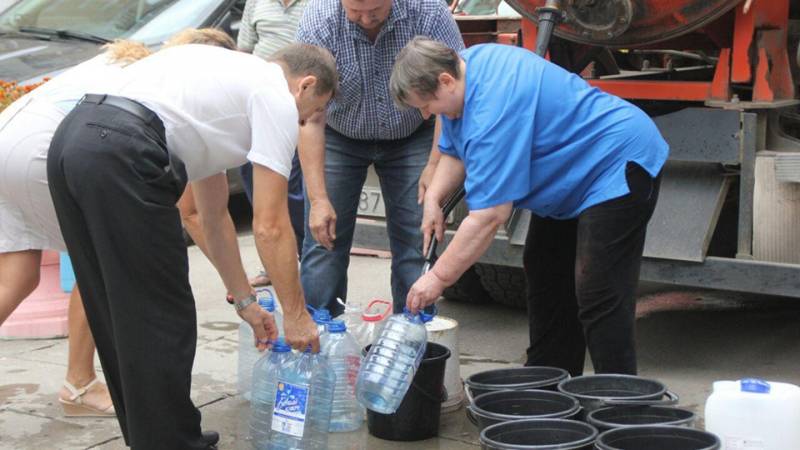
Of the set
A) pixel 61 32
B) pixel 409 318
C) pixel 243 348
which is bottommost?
pixel 243 348

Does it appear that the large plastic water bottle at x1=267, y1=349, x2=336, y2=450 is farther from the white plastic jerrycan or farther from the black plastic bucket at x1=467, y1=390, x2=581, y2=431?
the white plastic jerrycan

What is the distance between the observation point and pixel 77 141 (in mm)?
3395

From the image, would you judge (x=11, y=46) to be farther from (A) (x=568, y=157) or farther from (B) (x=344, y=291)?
(A) (x=568, y=157)

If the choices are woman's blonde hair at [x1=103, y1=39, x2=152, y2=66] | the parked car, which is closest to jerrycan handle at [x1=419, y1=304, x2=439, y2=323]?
woman's blonde hair at [x1=103, y1=39, x2=152, y2=66]

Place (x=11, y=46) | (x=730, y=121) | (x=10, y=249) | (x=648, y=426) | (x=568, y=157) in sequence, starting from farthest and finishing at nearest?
(x=11, y=46), (x=730, y=121), (x=10, y=249), (x=568, y=157), (x=648, y=426)

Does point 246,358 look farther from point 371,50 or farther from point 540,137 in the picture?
point 540,137

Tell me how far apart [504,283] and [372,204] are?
0.89 metres

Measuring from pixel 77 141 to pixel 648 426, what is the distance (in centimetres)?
182

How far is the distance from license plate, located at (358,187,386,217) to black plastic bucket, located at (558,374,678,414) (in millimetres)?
2003

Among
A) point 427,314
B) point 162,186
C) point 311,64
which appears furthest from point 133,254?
point 427,314

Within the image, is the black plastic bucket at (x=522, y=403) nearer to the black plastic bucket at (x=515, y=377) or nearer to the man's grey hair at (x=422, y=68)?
the black plastic bucket at (x=515, y=377)

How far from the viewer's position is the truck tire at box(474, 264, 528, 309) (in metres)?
6.02

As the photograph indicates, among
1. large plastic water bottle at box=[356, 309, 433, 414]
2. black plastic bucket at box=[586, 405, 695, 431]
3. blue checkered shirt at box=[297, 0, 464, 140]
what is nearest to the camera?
black plastic bucket at box=[586, 405, 695, 431]

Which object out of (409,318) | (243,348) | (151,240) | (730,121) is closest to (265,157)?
(151,240)
